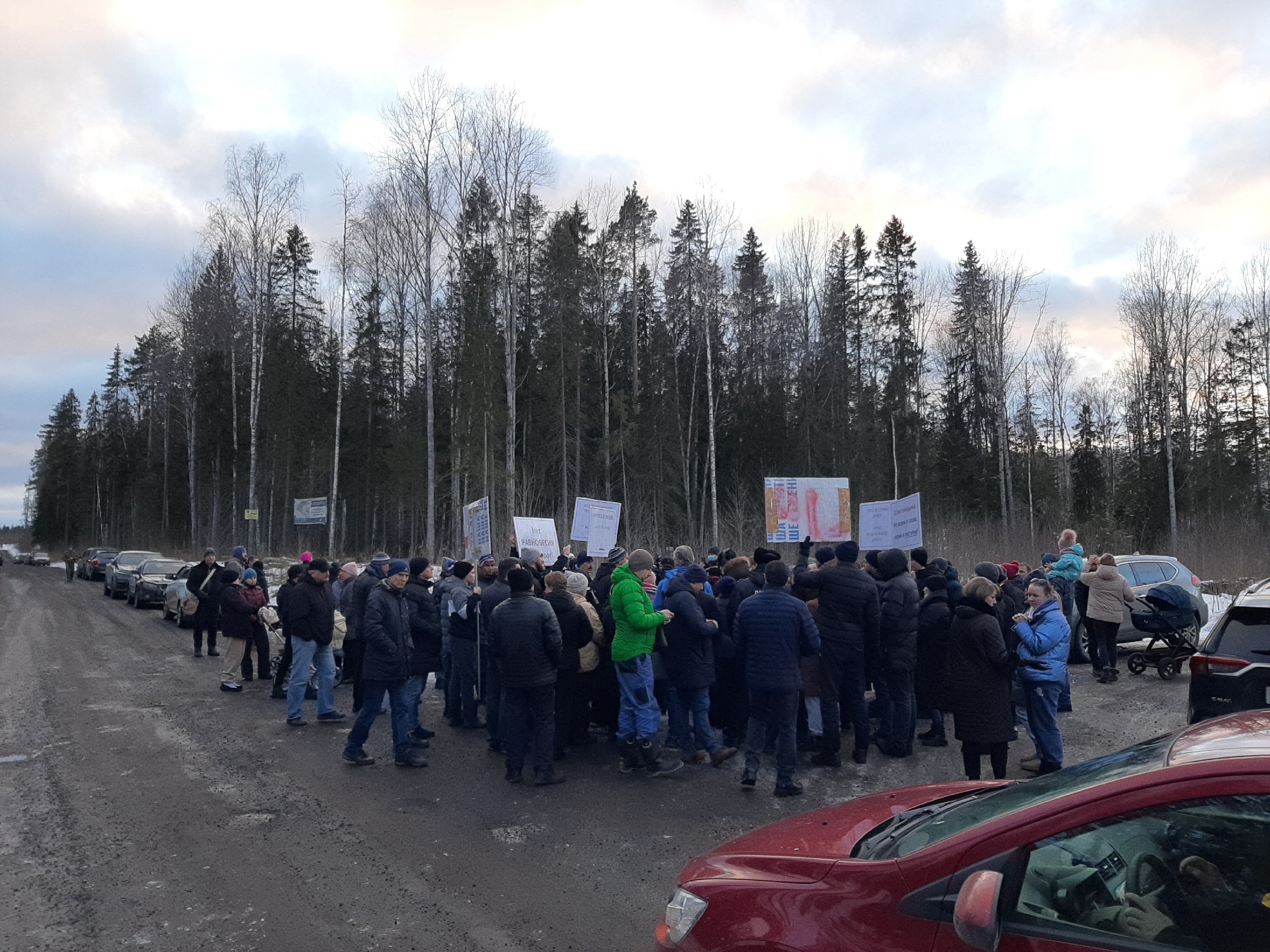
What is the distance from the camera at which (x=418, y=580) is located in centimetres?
936

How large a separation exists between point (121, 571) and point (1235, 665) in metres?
32.3

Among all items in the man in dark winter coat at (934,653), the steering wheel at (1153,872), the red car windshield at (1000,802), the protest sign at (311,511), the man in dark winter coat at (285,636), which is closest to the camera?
the steering wheel at (1153,872)

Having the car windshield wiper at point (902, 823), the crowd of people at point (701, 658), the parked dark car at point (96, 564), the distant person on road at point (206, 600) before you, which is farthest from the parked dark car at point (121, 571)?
the car windshield wiper at point (902, 823)

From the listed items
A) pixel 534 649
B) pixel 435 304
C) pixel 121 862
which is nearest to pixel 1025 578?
pixel 534 649

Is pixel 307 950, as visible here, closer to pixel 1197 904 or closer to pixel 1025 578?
pixel 1197 904

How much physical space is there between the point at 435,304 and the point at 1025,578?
1285 inches

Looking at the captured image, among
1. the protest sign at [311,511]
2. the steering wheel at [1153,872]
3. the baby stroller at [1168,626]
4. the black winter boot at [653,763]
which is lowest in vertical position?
the black winter boot at [653,763]

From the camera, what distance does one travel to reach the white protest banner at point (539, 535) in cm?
1514

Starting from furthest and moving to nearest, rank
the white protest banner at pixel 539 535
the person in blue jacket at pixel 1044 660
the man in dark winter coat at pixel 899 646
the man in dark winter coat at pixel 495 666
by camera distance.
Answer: the white protest banner at pixel 539 535, the man in dark winter coat at pixel 495 666, the man in dark winter coat at pixel 899 646, the person in blue jacket at pixel 1044 660

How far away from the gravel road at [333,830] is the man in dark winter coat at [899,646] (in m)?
0.30

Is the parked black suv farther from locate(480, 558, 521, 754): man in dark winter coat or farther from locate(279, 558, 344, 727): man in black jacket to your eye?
locate(279, 558, 344, 727): man in black jacket

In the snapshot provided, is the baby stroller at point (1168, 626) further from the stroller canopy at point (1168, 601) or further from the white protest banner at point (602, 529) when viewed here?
the white protest banner at point (602, 529)

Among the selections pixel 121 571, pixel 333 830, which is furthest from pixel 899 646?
pixel 121 571

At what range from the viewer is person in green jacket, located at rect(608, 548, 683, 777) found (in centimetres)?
829
